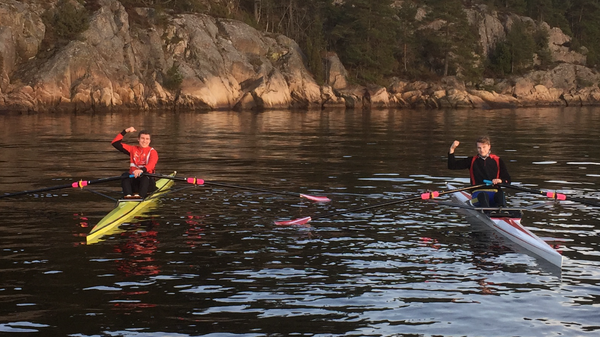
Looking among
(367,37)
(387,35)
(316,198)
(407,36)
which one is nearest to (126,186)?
(316,198)

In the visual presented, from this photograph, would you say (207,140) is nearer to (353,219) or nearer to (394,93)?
(353,219)

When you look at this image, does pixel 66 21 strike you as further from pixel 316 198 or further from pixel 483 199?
pixel 483 199

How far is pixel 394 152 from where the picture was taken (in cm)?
2781

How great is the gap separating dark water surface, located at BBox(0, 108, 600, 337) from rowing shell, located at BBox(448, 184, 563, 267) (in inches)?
8.1

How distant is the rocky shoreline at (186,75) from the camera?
58.4m

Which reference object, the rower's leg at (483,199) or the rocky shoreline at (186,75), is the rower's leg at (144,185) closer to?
the rower's leg at (483,199)

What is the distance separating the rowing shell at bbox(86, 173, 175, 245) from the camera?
12.1 m

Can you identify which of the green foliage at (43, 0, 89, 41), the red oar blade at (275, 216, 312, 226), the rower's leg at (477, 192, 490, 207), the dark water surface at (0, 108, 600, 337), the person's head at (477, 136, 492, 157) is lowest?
the dark water surface at (0, 108, 600, 337)

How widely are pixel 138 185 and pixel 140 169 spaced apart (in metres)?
0.37

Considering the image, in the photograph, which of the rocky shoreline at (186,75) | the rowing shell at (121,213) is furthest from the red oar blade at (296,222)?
the rocky shoreline at (186,75)

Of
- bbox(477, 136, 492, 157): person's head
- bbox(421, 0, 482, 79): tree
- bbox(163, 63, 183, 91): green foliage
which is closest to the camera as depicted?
bbox(477, 136, 492, 157): person's head

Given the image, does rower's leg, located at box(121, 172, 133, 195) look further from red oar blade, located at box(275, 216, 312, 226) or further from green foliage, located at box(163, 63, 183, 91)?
green foliage, located at box(163, 63, 183, 91)

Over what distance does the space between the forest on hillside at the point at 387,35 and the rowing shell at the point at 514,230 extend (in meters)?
64.4

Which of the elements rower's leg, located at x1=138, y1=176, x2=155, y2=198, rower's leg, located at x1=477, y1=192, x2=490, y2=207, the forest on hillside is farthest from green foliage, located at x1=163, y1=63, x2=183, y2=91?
rower's leg, located at x1=477, y1=192, x2=490, y2=207
